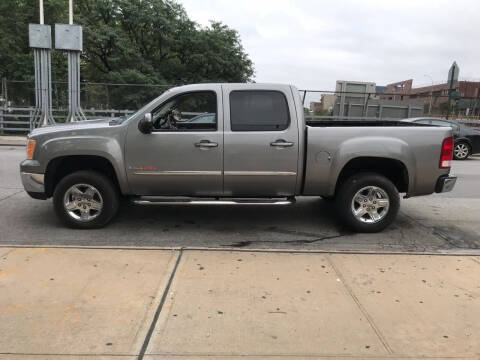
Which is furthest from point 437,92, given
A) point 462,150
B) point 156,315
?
point 156,315

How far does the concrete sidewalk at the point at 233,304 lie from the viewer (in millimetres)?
3023

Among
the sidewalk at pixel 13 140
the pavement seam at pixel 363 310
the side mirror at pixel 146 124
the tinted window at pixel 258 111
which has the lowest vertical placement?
the sidewalk at pixel 13 140

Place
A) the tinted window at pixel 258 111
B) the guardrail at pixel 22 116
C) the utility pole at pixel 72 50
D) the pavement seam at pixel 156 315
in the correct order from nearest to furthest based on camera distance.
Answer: the pavement seam at pixel 156 315 < the tinted window at pixel 258 111 < the utility pole at pixel 72 50 < the guardrail at pixel 22 116

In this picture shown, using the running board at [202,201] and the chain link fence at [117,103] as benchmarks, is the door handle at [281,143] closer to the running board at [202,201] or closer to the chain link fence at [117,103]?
the running board at [202,201]

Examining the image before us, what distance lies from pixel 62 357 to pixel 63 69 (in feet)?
93.0

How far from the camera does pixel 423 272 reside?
4.39m

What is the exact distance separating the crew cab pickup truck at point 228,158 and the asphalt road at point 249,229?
0.35m

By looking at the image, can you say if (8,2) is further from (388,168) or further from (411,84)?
(411,84)

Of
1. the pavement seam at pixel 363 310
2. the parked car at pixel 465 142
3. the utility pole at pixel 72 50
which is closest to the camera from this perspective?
the pavement seam at pixel 363 310

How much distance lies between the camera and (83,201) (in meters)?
5.49

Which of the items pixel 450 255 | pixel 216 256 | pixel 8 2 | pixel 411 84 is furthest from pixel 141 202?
pixel 411 84

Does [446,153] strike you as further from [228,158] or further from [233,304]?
[233,304]

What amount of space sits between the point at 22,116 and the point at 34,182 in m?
16.1

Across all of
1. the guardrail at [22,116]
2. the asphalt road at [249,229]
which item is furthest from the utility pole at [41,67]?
the asphalt road at [249,229]
